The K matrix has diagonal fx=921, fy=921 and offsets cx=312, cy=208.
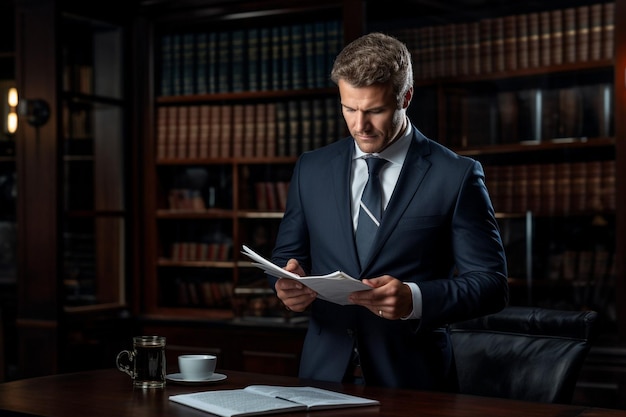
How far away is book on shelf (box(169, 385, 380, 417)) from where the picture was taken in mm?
1901

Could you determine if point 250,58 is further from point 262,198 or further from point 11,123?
point 11,123

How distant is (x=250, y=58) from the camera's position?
4887 millimetres

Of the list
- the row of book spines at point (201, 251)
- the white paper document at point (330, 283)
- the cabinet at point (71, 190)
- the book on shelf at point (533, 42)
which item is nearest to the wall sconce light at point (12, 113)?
the cabinet at point (71, 190)

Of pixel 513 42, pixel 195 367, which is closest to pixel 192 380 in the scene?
pixel 195 367

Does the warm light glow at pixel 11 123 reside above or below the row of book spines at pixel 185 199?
above

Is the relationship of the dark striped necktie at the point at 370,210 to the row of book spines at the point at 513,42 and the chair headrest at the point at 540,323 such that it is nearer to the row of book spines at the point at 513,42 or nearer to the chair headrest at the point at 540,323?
the chair headrest at the point at 540,323

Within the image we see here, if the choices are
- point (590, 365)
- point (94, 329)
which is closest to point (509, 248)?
point (590, 365)

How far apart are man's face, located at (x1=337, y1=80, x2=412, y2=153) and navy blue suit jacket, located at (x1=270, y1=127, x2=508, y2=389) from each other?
106 mm

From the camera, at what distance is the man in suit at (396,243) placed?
7.48ft

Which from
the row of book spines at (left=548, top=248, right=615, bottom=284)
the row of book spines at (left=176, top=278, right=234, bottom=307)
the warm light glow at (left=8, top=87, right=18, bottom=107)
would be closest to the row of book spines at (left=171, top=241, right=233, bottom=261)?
the row of book spines at (left=176, top=278, right=234, bottom=307)

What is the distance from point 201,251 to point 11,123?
1228mm

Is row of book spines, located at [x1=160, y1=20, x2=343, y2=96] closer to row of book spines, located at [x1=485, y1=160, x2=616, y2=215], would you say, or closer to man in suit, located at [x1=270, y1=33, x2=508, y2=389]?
row of book spines, located at [x1=485, y1=160, x2=616, y2=215]

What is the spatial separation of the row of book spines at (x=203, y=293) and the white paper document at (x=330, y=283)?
2760 mm

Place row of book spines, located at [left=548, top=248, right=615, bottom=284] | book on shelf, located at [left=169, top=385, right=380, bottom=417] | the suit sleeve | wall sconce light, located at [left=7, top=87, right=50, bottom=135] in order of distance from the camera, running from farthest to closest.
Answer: wall sconce light, located at [left=7, top=87, right=50, bottom=135] → row of book spines, located at [left=548, top=248, right=615, bottom=284] → the suit sleeve → book on shelf, located at [left=169, top=385, right=380, bottom=417]
